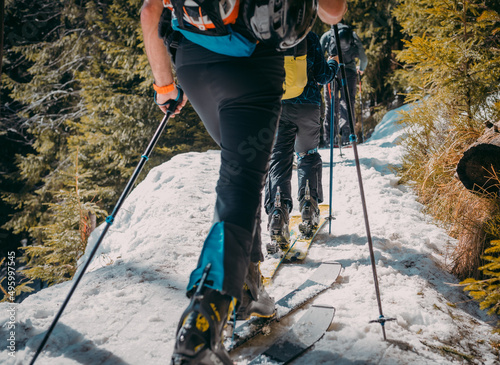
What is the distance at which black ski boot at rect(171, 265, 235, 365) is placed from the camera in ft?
3.18

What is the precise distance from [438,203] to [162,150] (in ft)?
20.5

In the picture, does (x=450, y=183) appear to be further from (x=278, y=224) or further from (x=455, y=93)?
(x=278, y=224)

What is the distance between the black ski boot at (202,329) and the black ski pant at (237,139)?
0.04 meters

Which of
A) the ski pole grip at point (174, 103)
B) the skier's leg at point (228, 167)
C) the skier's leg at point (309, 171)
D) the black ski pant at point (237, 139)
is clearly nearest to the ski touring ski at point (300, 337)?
the skier's leg at point (228, 167)

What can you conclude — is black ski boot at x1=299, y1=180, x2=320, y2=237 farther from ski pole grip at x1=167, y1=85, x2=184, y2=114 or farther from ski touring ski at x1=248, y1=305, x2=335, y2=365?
ski pole grip at x1=167, y1=85, x2=184, y2=114

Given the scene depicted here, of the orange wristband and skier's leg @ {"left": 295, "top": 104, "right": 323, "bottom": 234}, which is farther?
skier's leg @ {"left": 295, "top": 104, "right": 323, "bottom": 234}

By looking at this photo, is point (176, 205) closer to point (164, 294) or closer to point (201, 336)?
point (164, 294)

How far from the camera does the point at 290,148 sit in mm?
2998

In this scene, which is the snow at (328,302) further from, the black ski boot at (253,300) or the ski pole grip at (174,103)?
the ski pole grip at (174,103)

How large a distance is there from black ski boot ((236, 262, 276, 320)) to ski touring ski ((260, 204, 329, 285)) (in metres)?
0.62

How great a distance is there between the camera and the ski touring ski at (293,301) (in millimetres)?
1727

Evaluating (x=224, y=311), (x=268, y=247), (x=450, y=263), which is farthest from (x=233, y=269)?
(x=450, y=263)

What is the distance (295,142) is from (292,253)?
1.12 m

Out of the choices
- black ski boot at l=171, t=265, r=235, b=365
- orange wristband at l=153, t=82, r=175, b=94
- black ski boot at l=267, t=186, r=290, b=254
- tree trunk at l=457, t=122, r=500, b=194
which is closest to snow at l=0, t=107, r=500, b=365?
black ski boot at l=267, t=186, r=290, b=254
